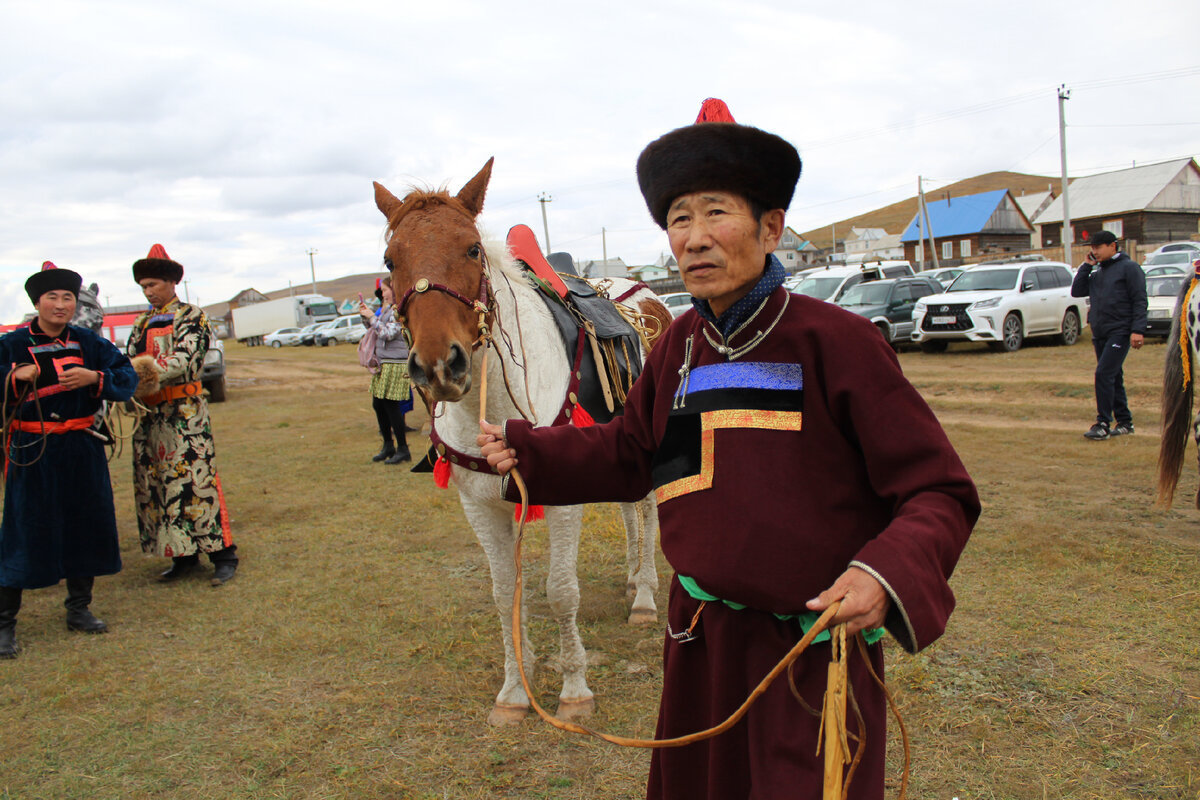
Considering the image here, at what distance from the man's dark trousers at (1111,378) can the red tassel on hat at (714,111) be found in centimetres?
711

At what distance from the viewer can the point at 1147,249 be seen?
34188mm

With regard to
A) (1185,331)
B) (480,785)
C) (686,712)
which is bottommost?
(480,785)

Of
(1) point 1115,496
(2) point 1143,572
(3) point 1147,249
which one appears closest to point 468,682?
(2) point 1143,572

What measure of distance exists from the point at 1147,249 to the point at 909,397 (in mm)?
41676

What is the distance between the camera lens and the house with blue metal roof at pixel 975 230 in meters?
50.1

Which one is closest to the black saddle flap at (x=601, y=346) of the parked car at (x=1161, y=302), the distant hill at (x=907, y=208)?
the parked car at (x=1161, y=302)

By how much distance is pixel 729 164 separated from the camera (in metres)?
1.53

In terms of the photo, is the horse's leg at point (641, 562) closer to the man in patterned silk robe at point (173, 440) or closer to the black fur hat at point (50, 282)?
the man in patterned silk robe at point (173, 440)

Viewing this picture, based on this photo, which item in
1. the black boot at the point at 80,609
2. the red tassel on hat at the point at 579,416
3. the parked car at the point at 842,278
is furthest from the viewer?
the parked car at the point at 842,278

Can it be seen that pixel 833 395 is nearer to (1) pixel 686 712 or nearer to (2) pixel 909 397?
(2) pixel 909 397

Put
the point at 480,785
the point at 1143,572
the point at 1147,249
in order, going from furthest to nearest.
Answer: the point at 1147,249
the point at 1143,572
the point at 480,785

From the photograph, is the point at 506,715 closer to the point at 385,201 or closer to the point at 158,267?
the point at 385,201

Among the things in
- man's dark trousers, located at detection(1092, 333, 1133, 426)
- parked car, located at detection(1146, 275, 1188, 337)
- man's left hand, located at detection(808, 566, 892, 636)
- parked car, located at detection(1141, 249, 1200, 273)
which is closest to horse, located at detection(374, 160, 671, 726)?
man's left hand, located at detection(808, 566, 892, 636)

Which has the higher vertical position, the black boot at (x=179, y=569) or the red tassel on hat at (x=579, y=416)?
the red tassel on hat at (x=579, y=416)
